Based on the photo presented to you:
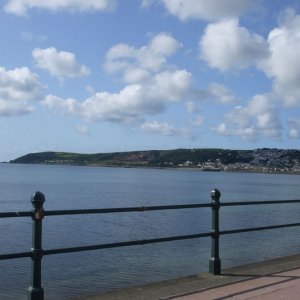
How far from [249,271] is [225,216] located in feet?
78.1

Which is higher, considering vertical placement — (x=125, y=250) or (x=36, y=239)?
(x=36, y=239)

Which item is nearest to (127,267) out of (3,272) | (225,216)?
(3,272)

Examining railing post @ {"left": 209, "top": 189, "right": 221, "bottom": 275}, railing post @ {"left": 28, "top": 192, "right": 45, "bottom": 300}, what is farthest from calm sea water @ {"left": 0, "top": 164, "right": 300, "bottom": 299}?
railing post @ {"left": 28, "top": 192, "right": 45, "bottom": 300}

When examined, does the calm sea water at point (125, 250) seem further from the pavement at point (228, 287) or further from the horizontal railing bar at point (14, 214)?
the horizontal railing bar at point (14, 214)

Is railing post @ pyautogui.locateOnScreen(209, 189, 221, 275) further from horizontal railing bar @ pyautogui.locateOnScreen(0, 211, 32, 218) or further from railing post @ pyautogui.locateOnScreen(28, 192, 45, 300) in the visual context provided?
horizontal railing bar @ pyautogui.locateOnScreen(0, 211, 32, 218)

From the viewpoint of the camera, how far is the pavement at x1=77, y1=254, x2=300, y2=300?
7027 millimetres

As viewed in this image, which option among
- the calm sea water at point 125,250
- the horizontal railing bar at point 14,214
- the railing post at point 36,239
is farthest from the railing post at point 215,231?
the calm sea water at point 125,250

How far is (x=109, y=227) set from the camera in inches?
995

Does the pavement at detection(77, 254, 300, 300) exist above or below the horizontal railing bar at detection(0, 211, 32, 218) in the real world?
below

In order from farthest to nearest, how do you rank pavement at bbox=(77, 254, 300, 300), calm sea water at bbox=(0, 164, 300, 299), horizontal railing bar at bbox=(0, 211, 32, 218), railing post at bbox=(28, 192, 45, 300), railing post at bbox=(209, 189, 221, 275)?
calm sea water at bbox=(0, 164, 300, 299) → railing post at bbox=(209, 189, 221, 275) → pavement at bbox=(77, 254, 300, 300) → railing post at bbox=(28, 192, 45, 300) → horizontal railing bar at bbox=(0, 211, 32, 218)

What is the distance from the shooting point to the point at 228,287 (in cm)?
756

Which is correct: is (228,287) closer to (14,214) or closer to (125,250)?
(14,214)

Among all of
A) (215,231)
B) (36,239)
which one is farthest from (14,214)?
(215,231)

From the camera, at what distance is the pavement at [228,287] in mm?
7027
